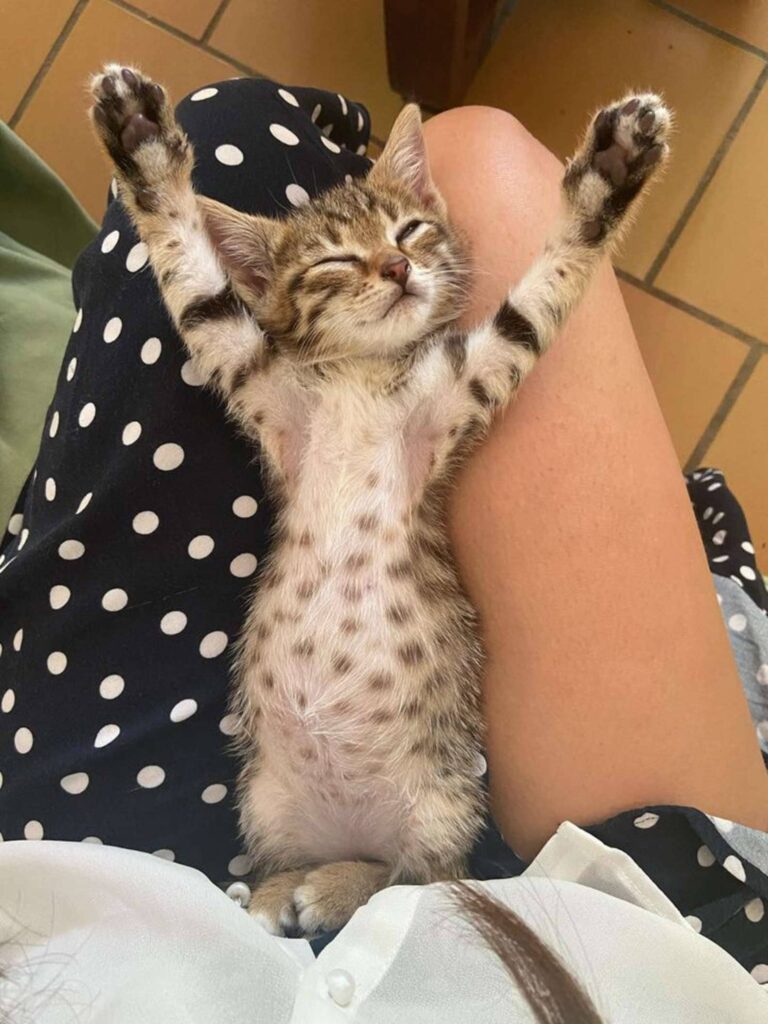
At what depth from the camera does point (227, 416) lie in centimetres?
84

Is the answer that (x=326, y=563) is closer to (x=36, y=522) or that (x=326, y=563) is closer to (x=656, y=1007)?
(x=36, y=522)

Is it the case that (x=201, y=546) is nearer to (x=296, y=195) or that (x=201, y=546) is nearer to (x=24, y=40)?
(x=296, y=195)

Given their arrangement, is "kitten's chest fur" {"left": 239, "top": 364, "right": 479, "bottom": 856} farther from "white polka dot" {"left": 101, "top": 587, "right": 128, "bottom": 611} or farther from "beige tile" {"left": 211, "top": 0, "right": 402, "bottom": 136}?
"beige tile" {"left": 211, "top": 0, "right": 402, "bottom": 136}

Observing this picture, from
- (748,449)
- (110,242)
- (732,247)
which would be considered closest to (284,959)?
(110,242)

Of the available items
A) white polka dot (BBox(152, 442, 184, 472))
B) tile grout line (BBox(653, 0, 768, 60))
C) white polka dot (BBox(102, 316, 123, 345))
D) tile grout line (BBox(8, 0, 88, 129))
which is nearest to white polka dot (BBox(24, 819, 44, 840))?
white polka dot (BBox(152, 442, 184, 472))

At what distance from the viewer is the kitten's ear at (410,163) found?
94 cm

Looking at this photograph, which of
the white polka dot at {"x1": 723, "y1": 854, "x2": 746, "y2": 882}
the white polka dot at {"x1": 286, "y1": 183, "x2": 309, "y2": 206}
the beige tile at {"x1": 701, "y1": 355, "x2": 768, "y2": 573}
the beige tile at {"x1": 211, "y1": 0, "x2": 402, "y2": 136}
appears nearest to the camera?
the white polka dot at {"x1": 723, "y1": 854, "x2": 746, "y2": 882}

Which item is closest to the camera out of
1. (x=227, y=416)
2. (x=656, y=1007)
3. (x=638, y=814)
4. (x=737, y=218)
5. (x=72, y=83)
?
(x=656, y=1007)

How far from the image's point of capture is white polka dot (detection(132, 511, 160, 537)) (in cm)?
78

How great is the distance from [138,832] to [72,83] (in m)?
1.41

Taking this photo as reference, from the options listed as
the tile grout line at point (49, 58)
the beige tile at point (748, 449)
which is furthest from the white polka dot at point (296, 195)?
the tile grout line at point (49, 58)

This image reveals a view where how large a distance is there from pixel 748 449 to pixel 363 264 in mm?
821

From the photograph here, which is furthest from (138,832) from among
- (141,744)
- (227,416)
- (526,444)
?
(526,444)

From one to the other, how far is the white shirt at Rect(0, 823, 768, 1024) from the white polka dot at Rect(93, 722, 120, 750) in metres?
0.18
